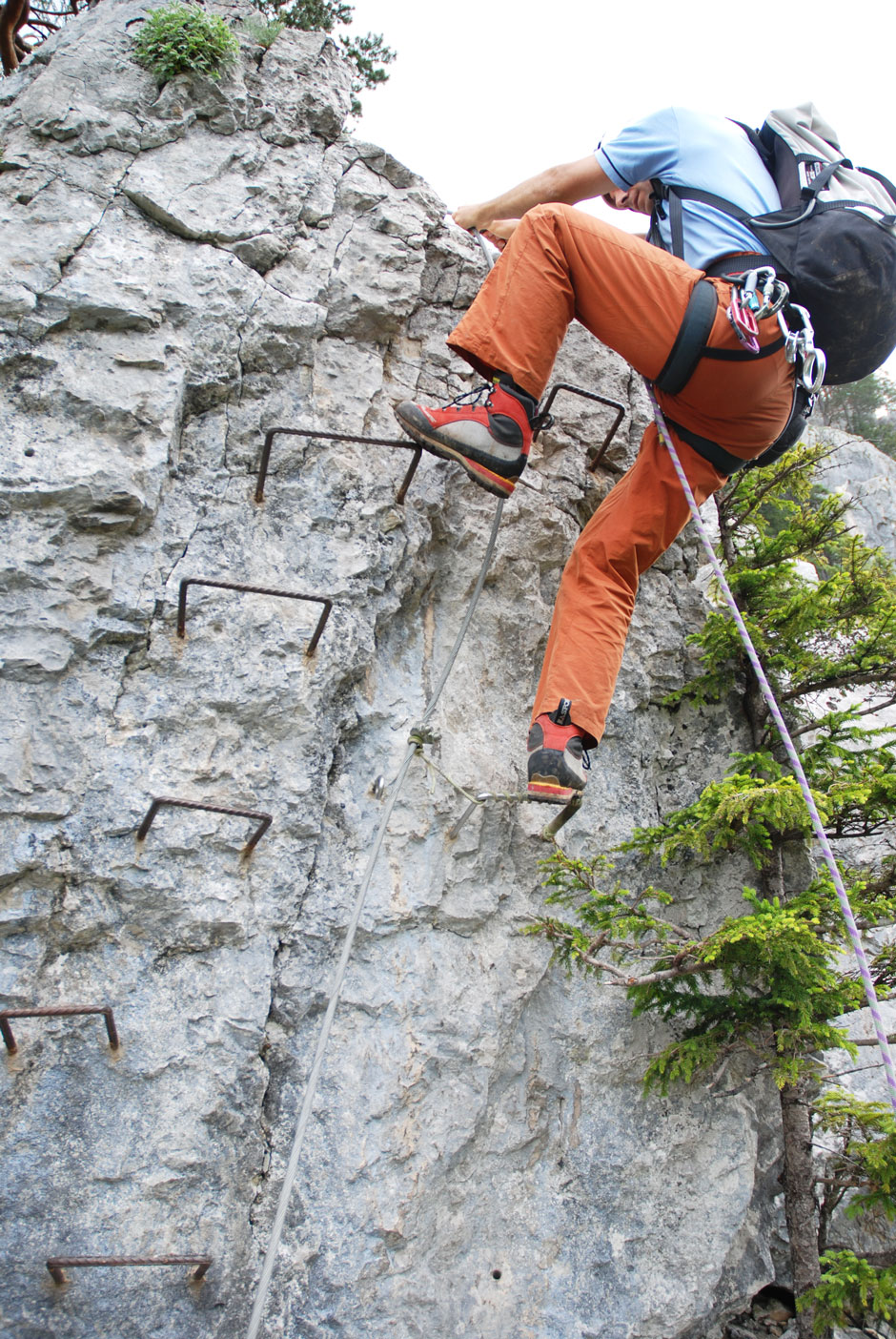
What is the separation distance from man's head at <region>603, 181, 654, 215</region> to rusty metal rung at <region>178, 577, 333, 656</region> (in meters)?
2.11

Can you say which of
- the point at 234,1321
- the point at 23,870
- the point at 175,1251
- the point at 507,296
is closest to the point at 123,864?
the point at 23,870

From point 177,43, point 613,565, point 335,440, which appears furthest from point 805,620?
point 177,43

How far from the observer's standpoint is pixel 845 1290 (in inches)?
128

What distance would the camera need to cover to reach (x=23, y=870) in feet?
9.22

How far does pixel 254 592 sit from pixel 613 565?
144 centimetres

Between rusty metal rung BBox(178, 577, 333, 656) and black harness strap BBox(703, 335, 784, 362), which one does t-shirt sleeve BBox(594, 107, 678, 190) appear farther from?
rusty metal rung BBox(178, 577, 333, 656)

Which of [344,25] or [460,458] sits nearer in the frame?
[460,458]

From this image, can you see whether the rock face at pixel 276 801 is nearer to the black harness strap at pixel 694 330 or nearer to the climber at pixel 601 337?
the climber at pixel 601 337

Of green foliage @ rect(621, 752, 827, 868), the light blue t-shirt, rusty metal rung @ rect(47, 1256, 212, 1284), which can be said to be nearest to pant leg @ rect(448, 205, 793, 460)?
the light blue t-shirt

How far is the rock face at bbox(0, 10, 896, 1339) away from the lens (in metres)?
2.77

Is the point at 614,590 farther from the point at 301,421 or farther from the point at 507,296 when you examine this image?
the point at 301,421

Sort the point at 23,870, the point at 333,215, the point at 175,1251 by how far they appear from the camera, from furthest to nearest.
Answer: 1. the point at 333,215
2. the point at 23,870
3. the point at 175,1251

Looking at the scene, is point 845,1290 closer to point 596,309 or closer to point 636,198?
point 596,309

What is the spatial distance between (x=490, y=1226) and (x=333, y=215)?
446cm
